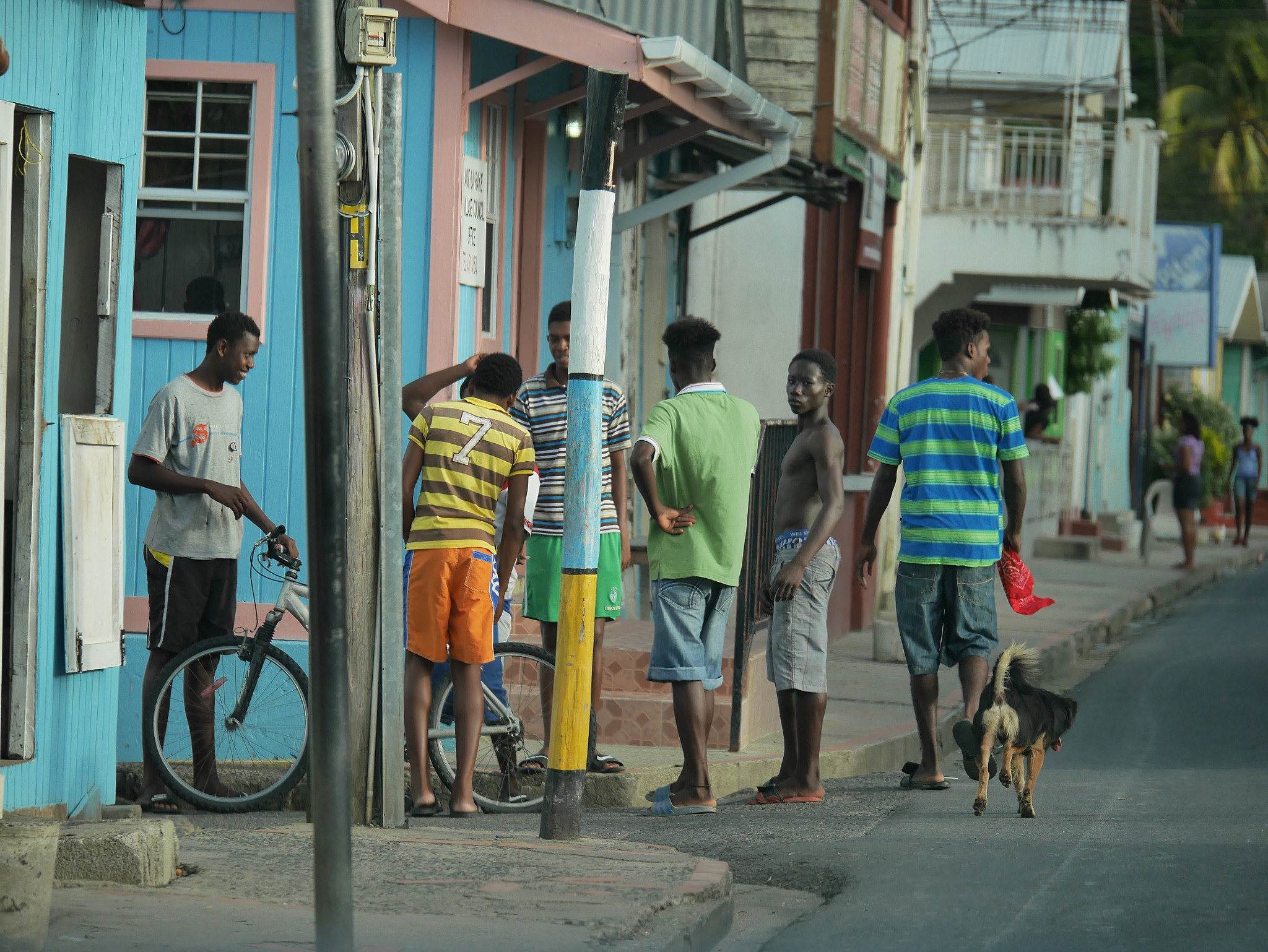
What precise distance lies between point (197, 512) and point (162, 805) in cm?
131

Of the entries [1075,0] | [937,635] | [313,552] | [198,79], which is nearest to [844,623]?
[937,635]

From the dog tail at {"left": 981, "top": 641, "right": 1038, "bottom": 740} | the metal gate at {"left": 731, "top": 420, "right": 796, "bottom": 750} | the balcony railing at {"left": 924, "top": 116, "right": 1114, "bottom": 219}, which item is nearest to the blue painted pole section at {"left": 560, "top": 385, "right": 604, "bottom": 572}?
the dog tail at {"left": 981, "top": 641, "right": 1038, "bottom": 740}

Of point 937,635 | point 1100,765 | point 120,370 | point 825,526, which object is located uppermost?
point 120,370

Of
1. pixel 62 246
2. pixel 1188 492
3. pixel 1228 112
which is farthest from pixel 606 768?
pixel 1228 112

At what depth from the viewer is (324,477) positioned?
12.9 ft

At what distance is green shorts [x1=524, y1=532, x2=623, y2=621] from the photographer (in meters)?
7.57

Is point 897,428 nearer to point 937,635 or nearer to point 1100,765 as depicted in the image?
point 937,635

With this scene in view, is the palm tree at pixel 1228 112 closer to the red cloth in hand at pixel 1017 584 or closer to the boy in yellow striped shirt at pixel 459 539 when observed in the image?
the red cloth in hand at pixel 1017 584

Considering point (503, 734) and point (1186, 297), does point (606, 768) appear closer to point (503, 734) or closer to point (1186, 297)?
point (503, 734)

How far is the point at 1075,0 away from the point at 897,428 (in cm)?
2204

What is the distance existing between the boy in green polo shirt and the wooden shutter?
2068 mm

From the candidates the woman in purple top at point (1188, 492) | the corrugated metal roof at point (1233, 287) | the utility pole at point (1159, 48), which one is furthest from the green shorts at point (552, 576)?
the corrugated metal roof at point (1233, 287)

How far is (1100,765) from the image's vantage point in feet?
28.3

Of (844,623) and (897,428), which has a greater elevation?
(897,428)
